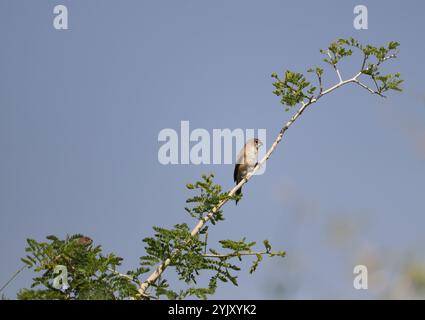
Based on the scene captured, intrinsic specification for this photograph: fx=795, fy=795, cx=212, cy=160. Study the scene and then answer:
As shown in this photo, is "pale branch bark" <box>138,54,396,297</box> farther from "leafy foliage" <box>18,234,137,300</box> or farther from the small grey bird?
the small grey bird

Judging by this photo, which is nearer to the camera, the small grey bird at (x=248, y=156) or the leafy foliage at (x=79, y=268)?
the leafy foliage at (x=79, y=268)

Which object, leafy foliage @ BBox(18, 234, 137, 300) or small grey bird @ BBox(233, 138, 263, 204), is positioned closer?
leafy foliage @ BBox(18, 234, 137, 300)

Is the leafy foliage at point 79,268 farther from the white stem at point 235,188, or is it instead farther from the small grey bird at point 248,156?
the small grey bird at point 248,156

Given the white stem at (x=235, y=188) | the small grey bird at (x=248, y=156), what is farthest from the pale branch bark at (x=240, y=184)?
the small grey bird at (x=248, y=156)

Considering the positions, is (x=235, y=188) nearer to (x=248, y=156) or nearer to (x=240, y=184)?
(x=240, y=184)

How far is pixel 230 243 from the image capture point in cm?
956

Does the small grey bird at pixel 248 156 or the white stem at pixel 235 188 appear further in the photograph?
the small grey bird at pixel 248 156

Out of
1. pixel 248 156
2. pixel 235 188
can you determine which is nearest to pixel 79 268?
pixel 235 188

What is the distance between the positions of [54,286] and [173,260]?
1.53m

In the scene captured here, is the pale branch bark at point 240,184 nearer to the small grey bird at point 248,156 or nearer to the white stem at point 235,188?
the white stem at point 235,188

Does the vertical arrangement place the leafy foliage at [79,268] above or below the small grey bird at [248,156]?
below

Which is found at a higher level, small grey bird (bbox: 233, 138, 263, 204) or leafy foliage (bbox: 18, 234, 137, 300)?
small grey bird (bbox: 233, 138, 263, 204)

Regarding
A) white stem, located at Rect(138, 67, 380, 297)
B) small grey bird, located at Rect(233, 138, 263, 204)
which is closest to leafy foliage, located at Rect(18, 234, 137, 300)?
white stem, located at Rect(138, 67, 380, 297)
